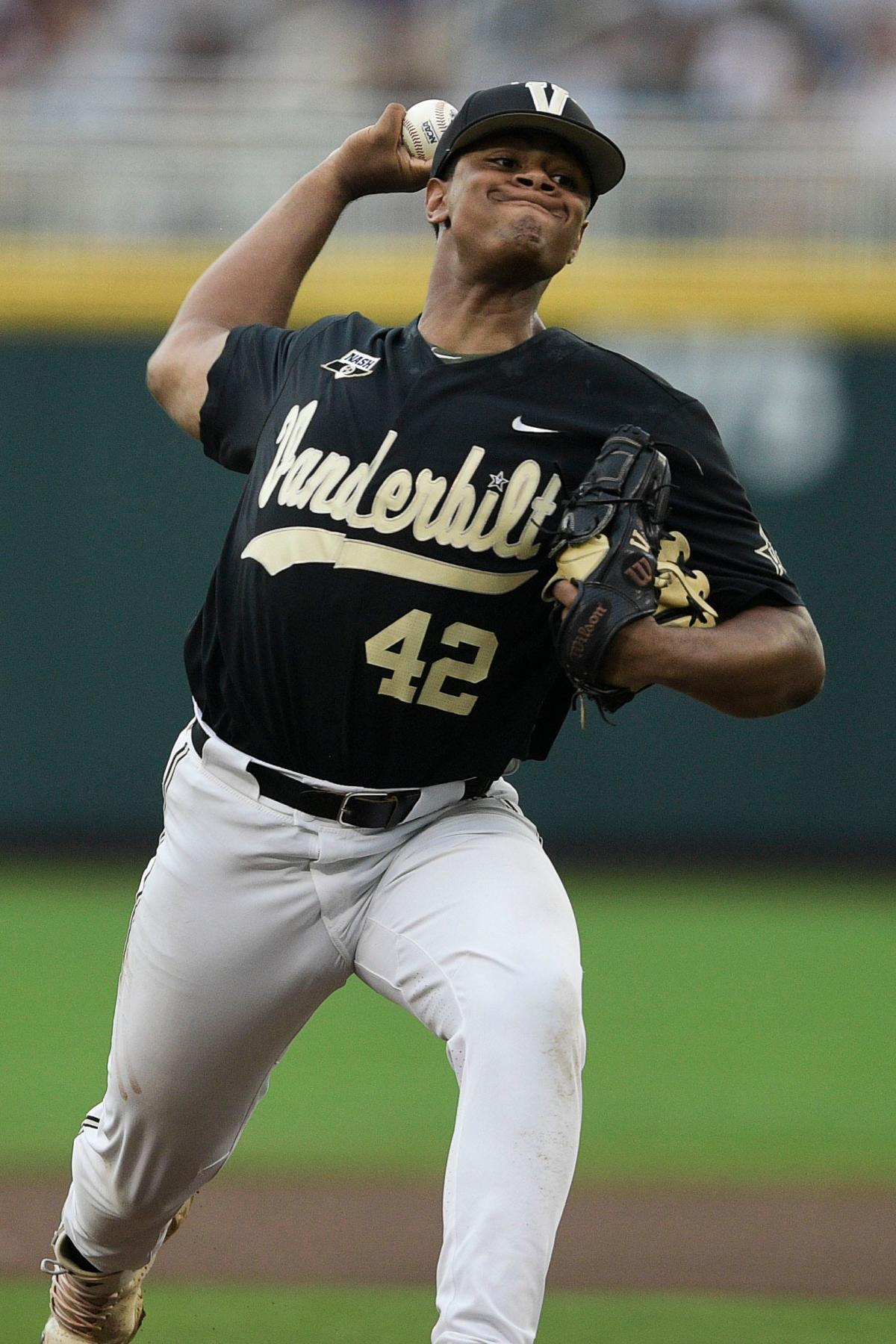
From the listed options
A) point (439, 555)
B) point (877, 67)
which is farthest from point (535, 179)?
point (877, 67)

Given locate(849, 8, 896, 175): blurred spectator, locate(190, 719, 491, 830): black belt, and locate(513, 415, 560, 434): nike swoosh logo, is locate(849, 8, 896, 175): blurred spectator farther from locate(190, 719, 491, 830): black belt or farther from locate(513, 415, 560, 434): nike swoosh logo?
locate(190, 719, 491, 830): black belt

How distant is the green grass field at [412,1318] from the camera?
3.98 metres

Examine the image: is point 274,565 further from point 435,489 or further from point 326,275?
point 326,275

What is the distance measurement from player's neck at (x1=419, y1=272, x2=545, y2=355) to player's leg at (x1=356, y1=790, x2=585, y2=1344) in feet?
2.97

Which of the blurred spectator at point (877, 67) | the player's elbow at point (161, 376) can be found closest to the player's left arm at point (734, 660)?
the player's elbow at point (161, 376)

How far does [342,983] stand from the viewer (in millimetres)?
3480

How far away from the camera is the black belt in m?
3.35

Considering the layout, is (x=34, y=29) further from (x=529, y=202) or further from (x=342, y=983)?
(x=342, y=983)

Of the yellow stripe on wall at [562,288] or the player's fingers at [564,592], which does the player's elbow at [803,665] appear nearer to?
the player's fingers at [564,592]

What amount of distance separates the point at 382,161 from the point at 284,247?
0.90 feet

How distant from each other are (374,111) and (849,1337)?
8551mm

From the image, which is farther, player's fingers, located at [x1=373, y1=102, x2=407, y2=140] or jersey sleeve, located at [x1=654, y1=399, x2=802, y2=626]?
player's fingers, located at [x1=373, y1=102, x2=407, y2=140]

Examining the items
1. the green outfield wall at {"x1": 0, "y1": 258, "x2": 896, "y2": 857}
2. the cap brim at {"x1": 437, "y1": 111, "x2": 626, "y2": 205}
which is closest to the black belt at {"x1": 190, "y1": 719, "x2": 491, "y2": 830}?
the cap brim at {"x1": 437, "y1": 111, "x2": 626, "y2": 205}

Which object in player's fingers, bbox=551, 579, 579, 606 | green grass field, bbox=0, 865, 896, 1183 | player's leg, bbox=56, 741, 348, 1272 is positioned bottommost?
green grass field, bbox=0, 865, 896, 1183
